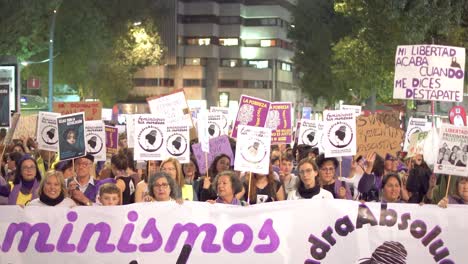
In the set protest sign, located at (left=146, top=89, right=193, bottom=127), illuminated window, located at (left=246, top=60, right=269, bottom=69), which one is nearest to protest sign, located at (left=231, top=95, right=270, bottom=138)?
protest sign, located at (left=146, top=89, right=193, bottom=127)

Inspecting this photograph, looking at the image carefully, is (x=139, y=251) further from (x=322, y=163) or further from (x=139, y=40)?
(x=139, y=40)

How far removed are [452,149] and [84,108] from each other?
743cm

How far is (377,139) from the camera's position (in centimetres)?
948

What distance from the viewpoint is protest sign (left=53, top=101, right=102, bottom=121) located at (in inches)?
472

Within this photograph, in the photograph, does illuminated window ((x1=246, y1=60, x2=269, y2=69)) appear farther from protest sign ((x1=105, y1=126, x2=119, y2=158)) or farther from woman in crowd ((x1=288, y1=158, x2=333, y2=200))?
woman in crowd ((x1=288, y1=158, x2=333, y2=200))

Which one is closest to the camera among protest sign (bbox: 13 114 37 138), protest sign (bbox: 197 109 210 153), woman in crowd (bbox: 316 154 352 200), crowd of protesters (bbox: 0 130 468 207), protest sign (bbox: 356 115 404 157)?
crowd of protesters (bbox: 0 130 468 207)

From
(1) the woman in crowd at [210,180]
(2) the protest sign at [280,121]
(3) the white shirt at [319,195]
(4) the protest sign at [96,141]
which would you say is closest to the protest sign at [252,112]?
(2) the protest sign at [280,121]

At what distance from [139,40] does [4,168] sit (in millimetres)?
38274

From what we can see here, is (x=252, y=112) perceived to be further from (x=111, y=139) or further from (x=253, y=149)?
(x=253, y=149)

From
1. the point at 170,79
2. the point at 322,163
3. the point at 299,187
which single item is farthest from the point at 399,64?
the point at 170,79

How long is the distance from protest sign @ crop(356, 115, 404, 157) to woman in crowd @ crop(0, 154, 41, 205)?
15.0 feet

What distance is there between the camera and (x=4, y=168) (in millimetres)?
10227

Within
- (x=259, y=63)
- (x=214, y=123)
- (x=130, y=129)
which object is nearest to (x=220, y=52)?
(x=259, y=63)

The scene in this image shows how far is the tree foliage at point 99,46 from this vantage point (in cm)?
3925
